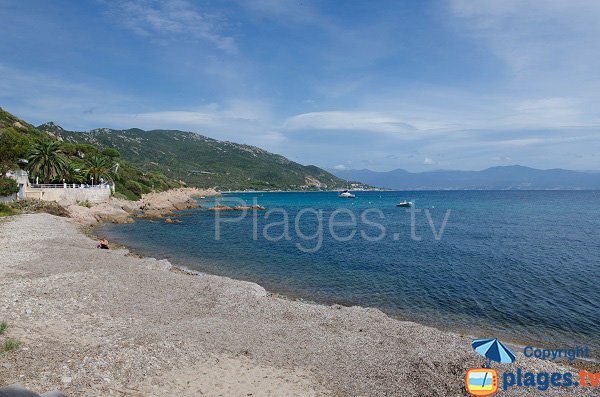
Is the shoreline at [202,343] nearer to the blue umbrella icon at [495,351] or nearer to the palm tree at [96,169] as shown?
the blue umbrella icon at [495,351]

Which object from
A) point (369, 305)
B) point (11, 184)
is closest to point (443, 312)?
point (369, 305)

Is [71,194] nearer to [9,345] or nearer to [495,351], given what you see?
[9,345]

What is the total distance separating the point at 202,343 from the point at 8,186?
52.1m

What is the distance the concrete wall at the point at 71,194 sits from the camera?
57.2 m

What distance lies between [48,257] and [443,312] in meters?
25.6

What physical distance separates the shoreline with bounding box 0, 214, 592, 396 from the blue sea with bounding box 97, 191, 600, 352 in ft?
18.0

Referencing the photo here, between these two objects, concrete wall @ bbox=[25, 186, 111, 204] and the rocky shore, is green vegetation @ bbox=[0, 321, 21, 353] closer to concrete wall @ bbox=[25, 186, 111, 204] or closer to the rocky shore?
the rocky shore

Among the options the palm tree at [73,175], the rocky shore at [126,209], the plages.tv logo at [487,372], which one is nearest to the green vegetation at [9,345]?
the plages.tv logo at [487,372]

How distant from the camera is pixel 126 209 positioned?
245ft

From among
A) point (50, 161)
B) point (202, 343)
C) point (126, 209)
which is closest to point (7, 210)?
point (50, 161)

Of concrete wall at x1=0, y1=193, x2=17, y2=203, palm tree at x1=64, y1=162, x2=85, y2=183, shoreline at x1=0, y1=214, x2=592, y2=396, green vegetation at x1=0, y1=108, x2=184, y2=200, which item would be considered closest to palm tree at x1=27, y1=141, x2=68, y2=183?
green vegetation at x1=0, y1=108, x2=184, y2=200

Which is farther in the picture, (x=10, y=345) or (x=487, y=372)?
(x=487, y=372)

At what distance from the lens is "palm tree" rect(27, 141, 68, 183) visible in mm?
61500

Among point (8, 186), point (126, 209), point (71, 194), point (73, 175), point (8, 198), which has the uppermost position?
point (73, 175)
